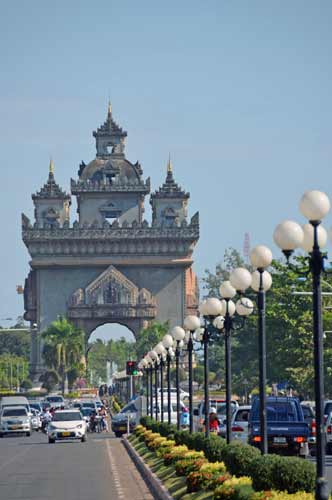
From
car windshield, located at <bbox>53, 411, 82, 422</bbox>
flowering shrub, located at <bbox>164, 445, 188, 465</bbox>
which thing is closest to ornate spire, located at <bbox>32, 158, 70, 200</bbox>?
car windshield, located at <bbox>53, 411, 82, 422</bbox>

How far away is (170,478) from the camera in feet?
99.1

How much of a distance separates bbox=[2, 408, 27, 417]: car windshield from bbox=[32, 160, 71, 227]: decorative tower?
268 feet

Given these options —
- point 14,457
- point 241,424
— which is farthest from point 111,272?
point 241,424

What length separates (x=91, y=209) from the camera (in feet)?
513

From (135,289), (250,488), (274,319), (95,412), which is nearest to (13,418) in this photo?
(95,412)

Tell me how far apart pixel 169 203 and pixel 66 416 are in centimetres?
9606

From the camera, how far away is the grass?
2453cm

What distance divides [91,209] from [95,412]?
77088 millimetres

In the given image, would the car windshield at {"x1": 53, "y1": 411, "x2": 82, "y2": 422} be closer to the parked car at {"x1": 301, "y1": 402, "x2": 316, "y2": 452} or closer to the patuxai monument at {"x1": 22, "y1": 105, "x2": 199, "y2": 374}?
the parked car at {"x1": 301, "y1": 402, "x2": 316, "y2": 452}

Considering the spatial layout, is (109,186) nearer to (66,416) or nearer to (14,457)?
(66,416)

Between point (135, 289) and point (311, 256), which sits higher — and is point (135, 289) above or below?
above

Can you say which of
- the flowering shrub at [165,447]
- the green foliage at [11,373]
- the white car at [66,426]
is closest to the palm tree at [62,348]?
the green foliage at [11,373]

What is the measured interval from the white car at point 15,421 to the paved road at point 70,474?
16.3 metres

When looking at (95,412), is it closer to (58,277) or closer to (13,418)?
(13,418)
